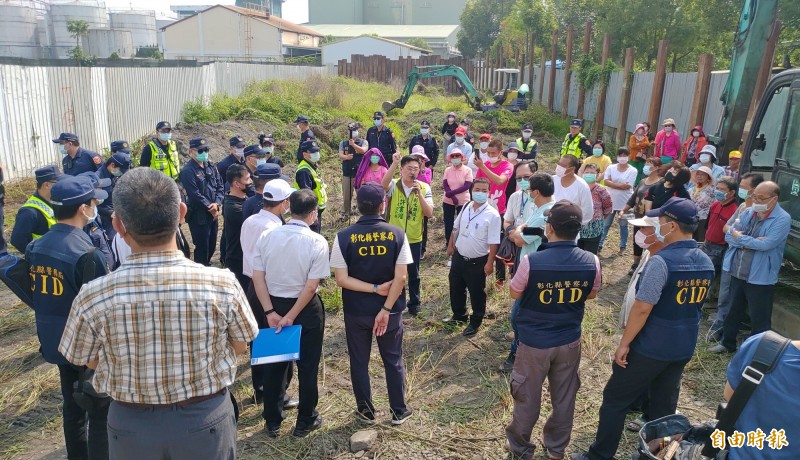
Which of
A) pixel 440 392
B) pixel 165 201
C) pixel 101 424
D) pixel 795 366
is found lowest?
pixel 440 392

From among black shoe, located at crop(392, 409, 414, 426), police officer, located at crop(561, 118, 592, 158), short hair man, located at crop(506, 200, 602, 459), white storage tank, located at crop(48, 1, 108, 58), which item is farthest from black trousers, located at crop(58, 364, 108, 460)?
white storage tank, located at crop(48, 1, 108, 58)

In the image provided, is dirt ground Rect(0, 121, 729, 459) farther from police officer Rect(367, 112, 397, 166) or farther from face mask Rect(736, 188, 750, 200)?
police officer Rect(367, 112, 397, 166)

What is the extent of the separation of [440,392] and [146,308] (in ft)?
10.9

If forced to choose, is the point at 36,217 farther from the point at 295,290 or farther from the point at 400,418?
the point at 400,418

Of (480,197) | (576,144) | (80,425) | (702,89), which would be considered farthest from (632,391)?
(702,89)

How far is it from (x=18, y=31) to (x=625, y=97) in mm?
53138

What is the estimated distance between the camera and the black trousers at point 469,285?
5.72 meters

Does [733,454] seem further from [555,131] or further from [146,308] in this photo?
[555,131]

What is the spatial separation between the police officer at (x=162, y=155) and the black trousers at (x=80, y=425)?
545 cm

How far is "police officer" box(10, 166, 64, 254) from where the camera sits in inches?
186

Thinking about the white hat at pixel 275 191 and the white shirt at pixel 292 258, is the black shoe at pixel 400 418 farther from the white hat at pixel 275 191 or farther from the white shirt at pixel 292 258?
the white hat at pixel 275 191

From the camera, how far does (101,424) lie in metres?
3.39

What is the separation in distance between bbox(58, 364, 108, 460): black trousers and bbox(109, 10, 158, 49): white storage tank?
6547 cm

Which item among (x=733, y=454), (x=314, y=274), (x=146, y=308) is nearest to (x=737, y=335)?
(x=733, y=454)
